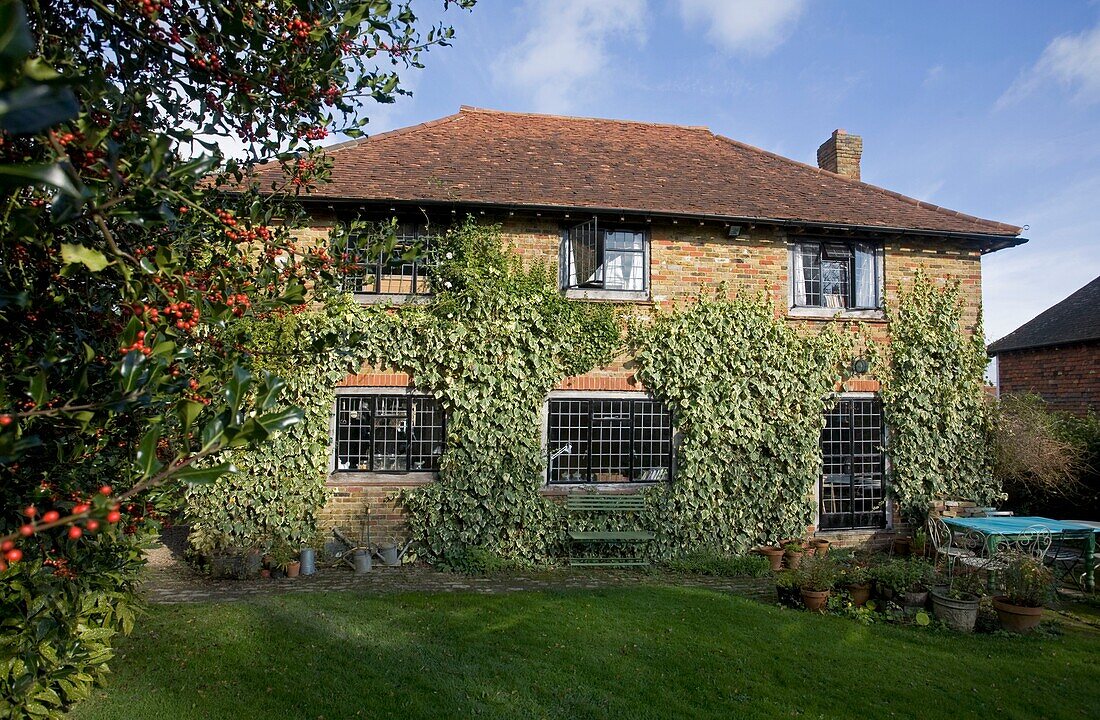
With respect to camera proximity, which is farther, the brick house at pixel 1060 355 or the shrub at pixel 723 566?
the brick house at pixel 1060 355

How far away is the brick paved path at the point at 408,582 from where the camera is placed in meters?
8.27

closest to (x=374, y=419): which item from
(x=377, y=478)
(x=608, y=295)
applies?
(x=377, y=478)

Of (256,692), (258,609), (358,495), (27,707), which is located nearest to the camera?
(27,707)

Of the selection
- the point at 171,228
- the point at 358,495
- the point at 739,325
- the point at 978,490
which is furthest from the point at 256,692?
the point at 978,490

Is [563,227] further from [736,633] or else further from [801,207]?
[736,633]

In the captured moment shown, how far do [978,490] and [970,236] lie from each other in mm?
4600

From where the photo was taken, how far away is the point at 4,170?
125cm

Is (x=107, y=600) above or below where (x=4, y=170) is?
below

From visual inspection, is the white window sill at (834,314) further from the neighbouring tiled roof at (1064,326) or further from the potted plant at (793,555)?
the neighbouring tiled roof at (1064,326)

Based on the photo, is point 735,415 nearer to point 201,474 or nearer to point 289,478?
point 289,478

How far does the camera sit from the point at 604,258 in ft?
34.8

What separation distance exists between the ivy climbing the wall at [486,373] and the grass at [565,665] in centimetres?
200

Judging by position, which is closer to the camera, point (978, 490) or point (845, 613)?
point (845, 613)

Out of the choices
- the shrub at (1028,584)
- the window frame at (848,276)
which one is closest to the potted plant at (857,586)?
the shrub at (1028,584)
